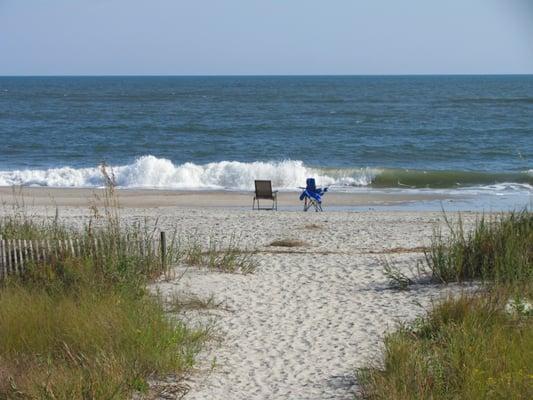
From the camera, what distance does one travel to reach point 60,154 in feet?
120

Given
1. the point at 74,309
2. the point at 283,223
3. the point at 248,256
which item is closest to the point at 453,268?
the point at 248,256

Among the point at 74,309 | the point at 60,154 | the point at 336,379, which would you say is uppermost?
the point at 60,154

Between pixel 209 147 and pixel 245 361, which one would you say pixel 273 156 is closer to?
pixel 209 147

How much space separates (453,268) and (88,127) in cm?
4099

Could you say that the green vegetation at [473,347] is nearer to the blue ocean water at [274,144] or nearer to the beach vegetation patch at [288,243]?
the beach vegetation patch at [288,243]

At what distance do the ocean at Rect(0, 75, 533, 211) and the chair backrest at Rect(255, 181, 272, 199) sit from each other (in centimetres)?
706

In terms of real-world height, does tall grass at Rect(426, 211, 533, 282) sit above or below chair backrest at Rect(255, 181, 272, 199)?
below

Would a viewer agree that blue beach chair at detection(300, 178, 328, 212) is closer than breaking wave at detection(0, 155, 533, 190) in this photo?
Yes

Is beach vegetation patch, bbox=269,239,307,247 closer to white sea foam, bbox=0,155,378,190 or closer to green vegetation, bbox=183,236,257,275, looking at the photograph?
green vegetation, bbox=183,236,257,275

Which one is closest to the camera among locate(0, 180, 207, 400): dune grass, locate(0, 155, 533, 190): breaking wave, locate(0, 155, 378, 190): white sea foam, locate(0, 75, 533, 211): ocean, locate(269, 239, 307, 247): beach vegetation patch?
locate(0, 180, 207, 400): dune grass

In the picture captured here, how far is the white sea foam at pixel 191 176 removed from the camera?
2878cm

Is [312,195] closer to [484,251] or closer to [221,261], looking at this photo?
[221,261]

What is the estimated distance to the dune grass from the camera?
6289 mm

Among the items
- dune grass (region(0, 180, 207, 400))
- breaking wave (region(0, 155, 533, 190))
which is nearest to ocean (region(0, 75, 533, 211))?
breaking wave (region(0, 155, 533, 190))
